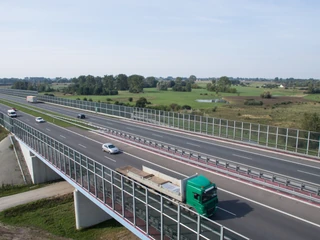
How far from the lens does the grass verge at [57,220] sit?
28672mm

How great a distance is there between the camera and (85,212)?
29.6m

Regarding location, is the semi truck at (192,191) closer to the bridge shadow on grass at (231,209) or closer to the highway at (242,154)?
the bridge shadow on grass at (231,209)

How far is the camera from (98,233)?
28.9 metres

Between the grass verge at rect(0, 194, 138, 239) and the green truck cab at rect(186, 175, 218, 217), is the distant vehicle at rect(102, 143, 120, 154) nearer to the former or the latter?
the grass verge at rect(0, 194, 138, 239)

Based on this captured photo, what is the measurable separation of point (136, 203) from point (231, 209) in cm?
644

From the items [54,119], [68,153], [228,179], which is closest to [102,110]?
[54,119]

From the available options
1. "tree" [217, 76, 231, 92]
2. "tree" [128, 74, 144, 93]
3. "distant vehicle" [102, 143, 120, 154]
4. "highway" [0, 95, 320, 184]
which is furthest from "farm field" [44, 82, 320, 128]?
"distant vehicle" [102, 143, 120, 154]

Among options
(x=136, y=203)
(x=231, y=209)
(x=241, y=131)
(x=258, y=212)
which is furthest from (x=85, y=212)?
(x=241, y=131)

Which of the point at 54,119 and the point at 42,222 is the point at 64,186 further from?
the point at 54,119

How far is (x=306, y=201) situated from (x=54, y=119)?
5828 cm

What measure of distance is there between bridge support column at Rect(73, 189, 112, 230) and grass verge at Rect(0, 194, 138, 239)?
0.56 metres

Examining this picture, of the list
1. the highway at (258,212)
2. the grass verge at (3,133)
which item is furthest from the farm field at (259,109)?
the grass verge at (3,133)

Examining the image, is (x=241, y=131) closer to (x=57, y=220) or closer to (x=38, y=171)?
(x=57, y=220)

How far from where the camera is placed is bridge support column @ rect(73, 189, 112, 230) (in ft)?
95.6
